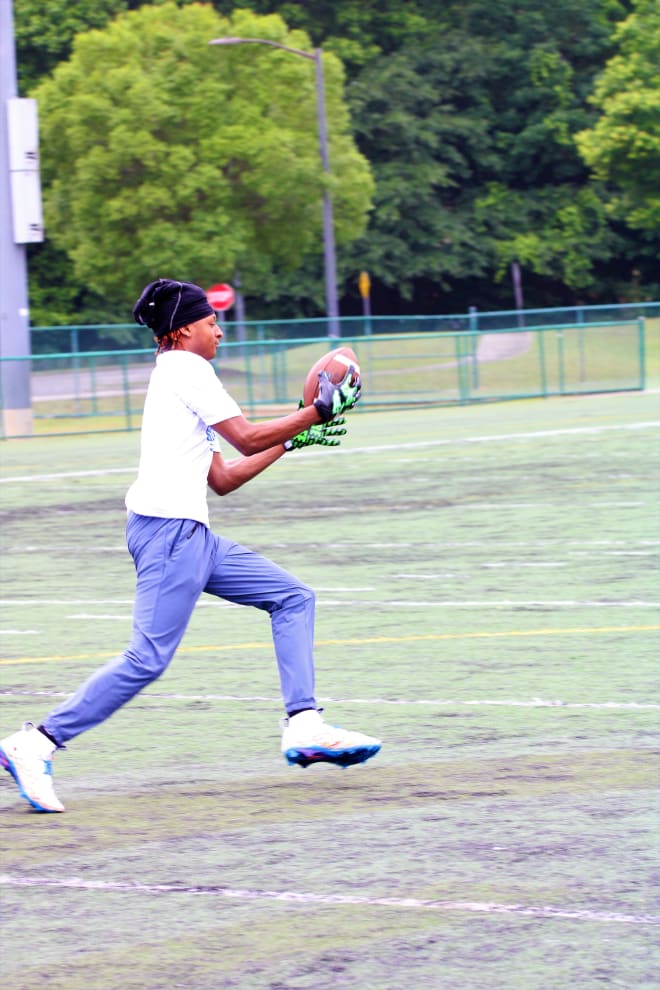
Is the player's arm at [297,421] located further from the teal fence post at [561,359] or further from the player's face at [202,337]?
the teal fence post at [561,359]

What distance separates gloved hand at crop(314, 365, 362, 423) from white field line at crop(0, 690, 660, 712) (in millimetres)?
2129

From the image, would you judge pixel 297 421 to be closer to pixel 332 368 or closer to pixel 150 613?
pixel 332 368

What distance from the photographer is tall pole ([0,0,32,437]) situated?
27125 mm

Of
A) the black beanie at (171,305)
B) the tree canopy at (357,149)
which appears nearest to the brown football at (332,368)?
the black beanie at (171,305)

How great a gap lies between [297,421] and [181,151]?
36.5m

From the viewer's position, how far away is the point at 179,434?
605cm

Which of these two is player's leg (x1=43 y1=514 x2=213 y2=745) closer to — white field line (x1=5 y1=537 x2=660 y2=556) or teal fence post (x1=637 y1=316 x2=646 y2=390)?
white field line (x1=5 y1=537 x2=660 y2=556)

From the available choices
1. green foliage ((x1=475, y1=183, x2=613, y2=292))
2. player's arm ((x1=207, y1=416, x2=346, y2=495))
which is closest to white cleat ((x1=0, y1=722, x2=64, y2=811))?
player's arm ((x1=207, y1=416, x2=346, y2=495))

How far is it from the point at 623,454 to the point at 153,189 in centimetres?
2336

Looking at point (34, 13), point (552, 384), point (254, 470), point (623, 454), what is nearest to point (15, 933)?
point (254, 470)

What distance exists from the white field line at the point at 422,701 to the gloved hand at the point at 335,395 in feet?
6.99

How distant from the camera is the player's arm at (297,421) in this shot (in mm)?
5902

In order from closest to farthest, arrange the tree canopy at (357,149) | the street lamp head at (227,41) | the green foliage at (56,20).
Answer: the street lamp head at (227,41) < the tree canopy at (357,149) < the green foliage at (56,20)

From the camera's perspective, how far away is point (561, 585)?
1113 cm
